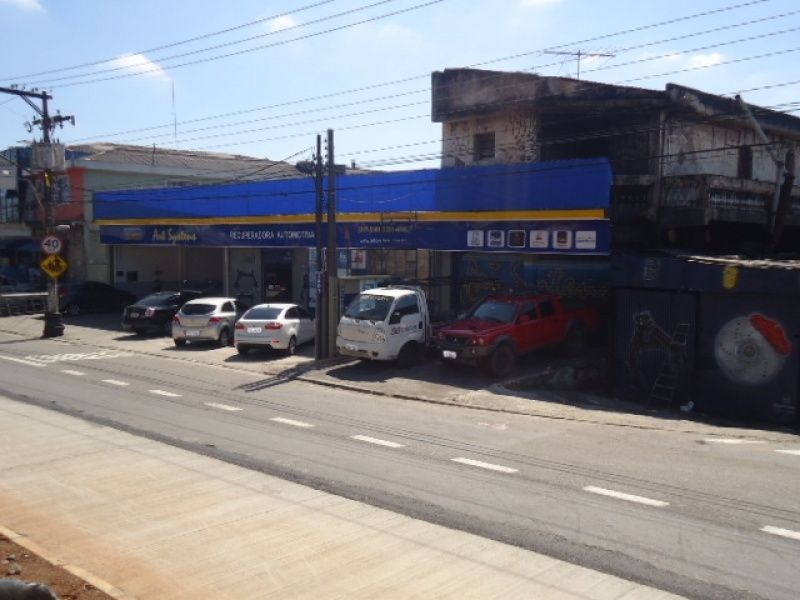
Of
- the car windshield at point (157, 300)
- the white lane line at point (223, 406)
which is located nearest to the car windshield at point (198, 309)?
the car windshield at point (157, 300)

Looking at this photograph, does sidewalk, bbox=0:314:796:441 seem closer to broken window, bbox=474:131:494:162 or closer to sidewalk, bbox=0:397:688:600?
sidewalk, bbox=0:397:688:600

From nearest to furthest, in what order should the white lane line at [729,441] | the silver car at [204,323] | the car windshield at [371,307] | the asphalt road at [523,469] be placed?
1. the asphalt road at [523,469]
2. the white lane line at [729,441]
3. the car windshield at [371,307]
4. the silver car at [204,323]

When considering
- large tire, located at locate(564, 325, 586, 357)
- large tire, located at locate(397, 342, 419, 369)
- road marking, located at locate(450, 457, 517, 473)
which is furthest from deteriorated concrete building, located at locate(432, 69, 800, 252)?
road marking, located at locate(450, 457, 517, 473)

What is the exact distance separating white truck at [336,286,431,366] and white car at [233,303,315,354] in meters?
2.57

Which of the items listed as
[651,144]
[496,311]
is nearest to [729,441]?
[496,311]

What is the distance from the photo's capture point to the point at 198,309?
24719 millimetres

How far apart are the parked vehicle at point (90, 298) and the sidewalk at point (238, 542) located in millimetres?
25194

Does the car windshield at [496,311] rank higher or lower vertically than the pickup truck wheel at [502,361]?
higher

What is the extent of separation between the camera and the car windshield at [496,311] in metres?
19.0

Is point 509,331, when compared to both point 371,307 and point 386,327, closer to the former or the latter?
point 386,327

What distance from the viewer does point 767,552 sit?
23.8 ft

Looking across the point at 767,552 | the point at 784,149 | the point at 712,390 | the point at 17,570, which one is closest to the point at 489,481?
the point at 767,552

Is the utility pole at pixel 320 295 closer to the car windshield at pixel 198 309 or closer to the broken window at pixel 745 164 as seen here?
the car windshield at pixel 198 309

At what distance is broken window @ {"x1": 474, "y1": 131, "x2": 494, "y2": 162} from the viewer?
27500 millimetres
